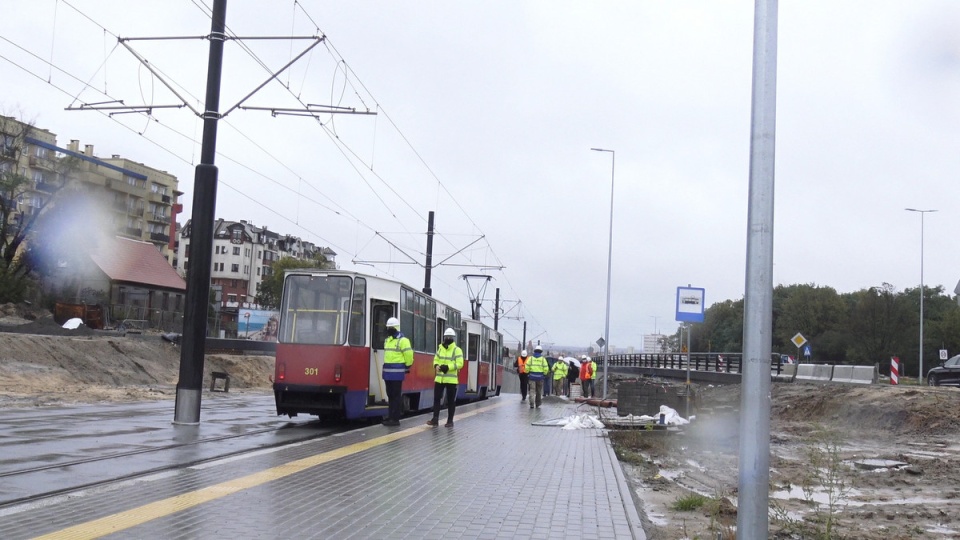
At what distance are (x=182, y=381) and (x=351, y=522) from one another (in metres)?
8.72

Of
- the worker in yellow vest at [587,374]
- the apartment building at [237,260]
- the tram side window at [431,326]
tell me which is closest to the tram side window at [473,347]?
the worker in yellow vest at [587,374]

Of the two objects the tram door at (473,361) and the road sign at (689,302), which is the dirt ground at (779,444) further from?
the tram door at (473,361)

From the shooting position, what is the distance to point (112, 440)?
12.4 meters

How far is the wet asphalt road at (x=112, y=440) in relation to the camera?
9078 millimetres

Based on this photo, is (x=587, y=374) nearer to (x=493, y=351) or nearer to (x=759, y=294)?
(x=493, y=351)

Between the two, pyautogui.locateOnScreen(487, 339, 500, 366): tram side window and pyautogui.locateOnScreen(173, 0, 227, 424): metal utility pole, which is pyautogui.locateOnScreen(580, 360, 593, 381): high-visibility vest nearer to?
pyautogui.locateOnScreen(487, 339, 500, 366): tram side window

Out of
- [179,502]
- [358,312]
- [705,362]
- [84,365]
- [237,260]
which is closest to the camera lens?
[179,502]

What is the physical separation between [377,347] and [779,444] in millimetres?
8743

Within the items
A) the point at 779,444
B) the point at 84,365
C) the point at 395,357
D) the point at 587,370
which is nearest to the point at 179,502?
the point at 395,357

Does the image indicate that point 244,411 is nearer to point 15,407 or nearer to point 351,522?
point 15,407

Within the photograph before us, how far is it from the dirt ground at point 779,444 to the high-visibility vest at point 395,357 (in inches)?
158

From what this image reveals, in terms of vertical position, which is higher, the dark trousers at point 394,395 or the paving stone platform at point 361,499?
the dark trousers at point 394,395

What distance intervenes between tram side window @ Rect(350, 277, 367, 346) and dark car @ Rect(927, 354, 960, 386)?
26499 millimetres

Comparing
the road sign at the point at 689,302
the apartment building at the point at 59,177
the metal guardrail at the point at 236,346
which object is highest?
the apartment building at the point at 59,177
